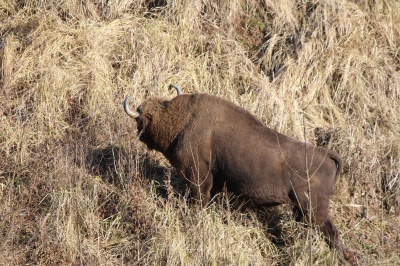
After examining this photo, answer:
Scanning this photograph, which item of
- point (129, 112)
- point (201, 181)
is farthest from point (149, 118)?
point (201, 181)

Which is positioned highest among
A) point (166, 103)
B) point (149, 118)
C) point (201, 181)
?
point (166, 103)

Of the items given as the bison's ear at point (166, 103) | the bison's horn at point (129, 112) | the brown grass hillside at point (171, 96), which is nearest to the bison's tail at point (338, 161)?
the brown grass hillside at point (171, 96)

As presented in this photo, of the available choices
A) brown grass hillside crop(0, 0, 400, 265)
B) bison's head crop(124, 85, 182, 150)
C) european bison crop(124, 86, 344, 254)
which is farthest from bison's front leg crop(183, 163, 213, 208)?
bison's head crop(124, 85, 182, 150)

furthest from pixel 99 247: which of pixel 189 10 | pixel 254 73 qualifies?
pixel 189 10

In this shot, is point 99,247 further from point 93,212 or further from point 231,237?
point 231,237

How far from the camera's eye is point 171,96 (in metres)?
9.70

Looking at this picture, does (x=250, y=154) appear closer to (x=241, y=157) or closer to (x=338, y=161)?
(x=241, y=157)

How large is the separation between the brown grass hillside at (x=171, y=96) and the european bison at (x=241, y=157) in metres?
0.27

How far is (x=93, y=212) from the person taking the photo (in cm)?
742

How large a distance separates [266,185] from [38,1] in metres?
5.57

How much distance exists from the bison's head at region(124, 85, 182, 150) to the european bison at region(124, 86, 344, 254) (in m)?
0.01

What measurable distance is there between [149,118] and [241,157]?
140 centimetres

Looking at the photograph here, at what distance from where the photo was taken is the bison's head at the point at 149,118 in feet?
26.4

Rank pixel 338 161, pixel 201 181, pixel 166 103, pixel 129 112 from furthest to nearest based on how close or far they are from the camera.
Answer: pixel 166 103 → pixel 129 112 → pixel 201 181 → pixel 338 161
